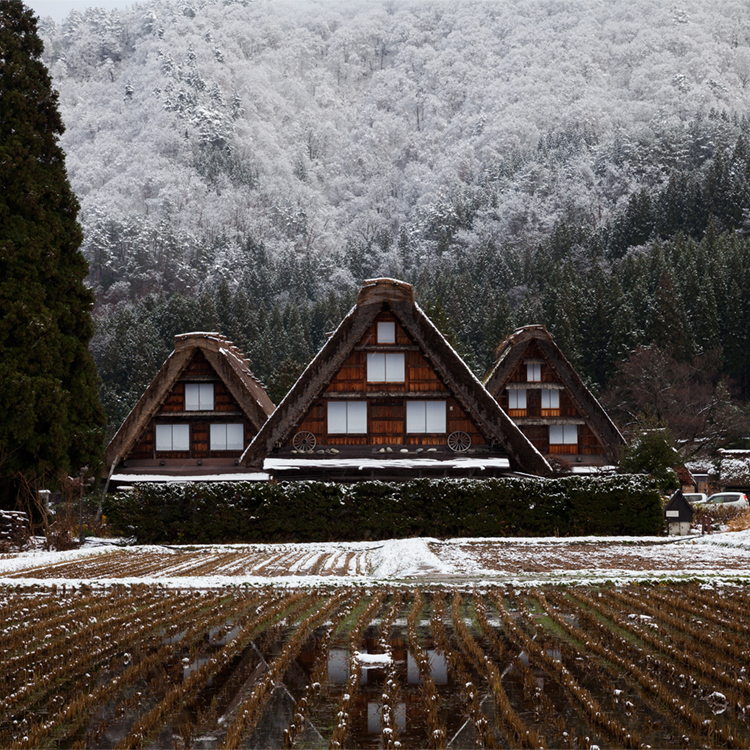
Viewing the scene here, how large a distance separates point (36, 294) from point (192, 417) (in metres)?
8.74

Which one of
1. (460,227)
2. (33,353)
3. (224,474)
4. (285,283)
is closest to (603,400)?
(224,474)

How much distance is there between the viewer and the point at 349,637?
8.56 m

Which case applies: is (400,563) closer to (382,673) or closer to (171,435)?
(382,673)

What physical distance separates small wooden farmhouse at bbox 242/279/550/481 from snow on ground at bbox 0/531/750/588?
504 cm

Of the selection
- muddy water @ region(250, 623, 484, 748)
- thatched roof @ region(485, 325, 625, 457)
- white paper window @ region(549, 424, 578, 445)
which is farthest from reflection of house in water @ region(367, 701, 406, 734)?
white paper window @ region(549, 424, 578, 445)

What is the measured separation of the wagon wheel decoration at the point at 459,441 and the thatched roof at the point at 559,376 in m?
12.6

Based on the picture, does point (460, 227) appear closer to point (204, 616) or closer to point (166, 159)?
point (166, 159)

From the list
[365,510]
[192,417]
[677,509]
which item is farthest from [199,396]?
[677,509]

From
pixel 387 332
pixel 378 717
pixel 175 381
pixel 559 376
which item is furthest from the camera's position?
pixel 559 376

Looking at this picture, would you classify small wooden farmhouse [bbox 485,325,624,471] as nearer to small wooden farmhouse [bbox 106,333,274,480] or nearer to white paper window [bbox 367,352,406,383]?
white paper window [bbox 367,352,406,383]

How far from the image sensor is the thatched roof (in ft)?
126

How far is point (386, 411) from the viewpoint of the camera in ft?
90.7

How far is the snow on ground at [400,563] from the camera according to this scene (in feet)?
44.3

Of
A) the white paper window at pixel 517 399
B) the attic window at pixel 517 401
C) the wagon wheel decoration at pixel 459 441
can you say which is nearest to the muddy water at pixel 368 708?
the wagon wheel decoration at pixel 459 441
